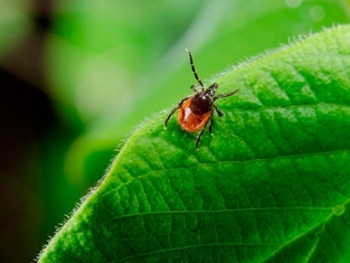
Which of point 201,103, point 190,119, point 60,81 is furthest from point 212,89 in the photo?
point 60,81

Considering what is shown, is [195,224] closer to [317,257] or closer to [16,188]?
[317,257]

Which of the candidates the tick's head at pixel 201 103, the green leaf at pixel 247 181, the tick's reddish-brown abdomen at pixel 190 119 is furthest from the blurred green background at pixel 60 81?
the green leaf at pixel 247 181

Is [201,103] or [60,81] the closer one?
[201,103]

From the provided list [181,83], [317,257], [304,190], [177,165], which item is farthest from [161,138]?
[181,83]

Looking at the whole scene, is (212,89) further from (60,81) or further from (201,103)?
(60,81)

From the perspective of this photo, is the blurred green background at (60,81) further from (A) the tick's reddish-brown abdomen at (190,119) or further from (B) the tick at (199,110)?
(A) the tick's reddish-brown abdomen at (190,119)

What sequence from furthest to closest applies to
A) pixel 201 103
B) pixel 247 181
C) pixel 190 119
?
pixel 201 103
pixel 190 119
pixel 247 181

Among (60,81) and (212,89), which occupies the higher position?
(60,81)
